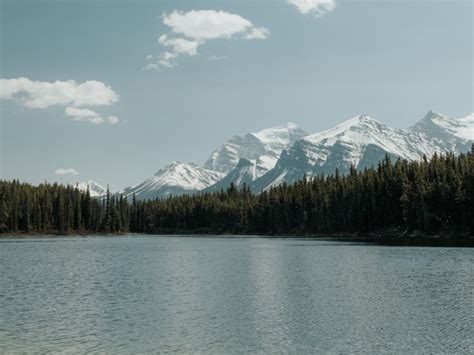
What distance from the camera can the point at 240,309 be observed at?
42312 mm

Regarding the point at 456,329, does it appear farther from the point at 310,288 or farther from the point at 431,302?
the point at 310,288

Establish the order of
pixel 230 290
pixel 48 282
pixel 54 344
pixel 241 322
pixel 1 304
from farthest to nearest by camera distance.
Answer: pixel 48 282 < pixel 230 290 < pixel 1 304 < pixel 241 322 < pixel 54 344

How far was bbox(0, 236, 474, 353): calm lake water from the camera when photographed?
31.7m

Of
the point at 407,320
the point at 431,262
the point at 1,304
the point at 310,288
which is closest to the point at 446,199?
the point at 431,262

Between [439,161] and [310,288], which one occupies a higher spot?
[439,161]

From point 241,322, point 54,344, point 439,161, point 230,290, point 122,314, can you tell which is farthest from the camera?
point 439,161

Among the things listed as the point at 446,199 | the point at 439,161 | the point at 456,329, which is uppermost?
the point at 439,161

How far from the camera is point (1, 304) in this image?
4441 centimetres

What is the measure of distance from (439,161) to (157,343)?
573ft

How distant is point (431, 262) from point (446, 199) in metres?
86.9

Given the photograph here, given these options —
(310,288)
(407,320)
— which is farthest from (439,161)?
(407,320)

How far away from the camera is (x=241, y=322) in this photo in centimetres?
3762

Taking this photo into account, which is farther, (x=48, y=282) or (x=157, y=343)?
(x=48, y=282)

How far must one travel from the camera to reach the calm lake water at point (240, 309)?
1248 inches
